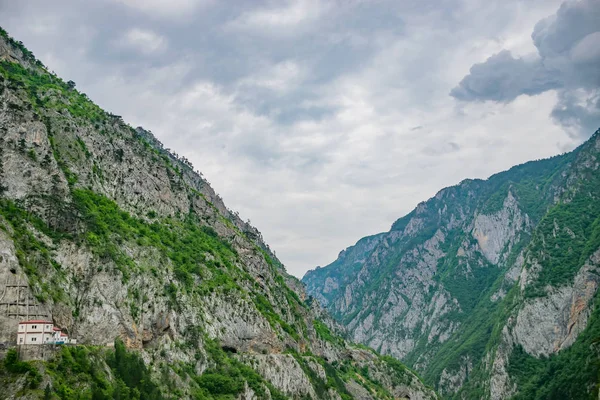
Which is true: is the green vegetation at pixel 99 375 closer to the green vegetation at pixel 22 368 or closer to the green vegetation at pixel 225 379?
the green vegetation at pixel 22 368

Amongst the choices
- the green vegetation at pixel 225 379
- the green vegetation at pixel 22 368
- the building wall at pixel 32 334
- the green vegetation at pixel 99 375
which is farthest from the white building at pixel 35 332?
the green vegetation at pixel 225 379

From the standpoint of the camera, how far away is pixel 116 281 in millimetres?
113438

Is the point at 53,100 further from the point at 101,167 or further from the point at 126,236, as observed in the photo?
the point at 126,236

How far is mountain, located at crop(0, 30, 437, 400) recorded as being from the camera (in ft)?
297

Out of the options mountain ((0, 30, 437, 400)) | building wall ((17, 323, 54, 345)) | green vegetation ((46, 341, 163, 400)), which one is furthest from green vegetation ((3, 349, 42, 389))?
building wall ((17, 323, 54, 345))

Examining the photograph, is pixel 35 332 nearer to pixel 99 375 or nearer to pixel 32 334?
pixel 32 334

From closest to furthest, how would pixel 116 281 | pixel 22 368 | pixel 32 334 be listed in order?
1. pixel 22 368
2. pixel 32 334
3. pixel 116 281

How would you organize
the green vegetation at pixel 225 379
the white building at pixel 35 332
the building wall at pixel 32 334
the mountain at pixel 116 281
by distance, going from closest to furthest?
the building wall at pixel 32 334 → the white building at pixel 35 332 → the mountain at pixel 116 281 → the green vegetation at pixel 225 379

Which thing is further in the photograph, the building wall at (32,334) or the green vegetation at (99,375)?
the building wall at (32,334)

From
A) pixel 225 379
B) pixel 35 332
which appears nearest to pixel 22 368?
pixel 35 332

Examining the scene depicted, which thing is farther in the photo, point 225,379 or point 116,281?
point 225,379

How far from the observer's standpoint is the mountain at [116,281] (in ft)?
297

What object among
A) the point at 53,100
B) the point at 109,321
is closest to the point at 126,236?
the point at 109,321

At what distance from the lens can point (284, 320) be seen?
174 m
